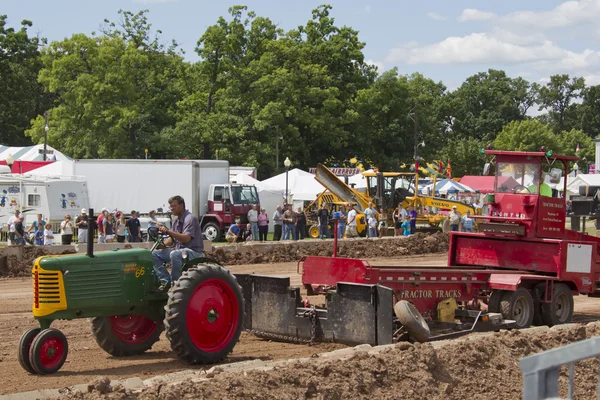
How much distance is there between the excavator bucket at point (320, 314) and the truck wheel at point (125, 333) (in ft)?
5.24

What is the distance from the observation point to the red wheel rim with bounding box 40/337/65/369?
8641 mm

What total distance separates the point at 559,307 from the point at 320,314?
4.26 metres

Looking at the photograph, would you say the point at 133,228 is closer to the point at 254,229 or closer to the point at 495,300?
the point at 254,229

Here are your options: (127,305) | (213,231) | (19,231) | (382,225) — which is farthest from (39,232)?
(127,305)

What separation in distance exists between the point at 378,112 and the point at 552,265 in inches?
1688

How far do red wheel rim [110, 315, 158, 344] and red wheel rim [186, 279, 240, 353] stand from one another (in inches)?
38.2

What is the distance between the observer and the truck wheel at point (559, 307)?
1273cm

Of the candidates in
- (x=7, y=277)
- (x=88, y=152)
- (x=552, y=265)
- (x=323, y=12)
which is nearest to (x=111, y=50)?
(x=88, y=152)

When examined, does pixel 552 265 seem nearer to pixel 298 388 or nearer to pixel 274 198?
pixel 298 388

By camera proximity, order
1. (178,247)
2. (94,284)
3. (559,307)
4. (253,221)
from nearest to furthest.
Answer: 1. (94,284)
2. (178,247)
3. (559,307)
4. (253,221)

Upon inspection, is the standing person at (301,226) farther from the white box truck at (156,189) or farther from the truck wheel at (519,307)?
the truck wheel at (519,307)

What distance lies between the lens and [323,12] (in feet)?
181

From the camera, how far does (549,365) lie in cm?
347

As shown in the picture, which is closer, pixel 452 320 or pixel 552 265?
pixel 452 320
